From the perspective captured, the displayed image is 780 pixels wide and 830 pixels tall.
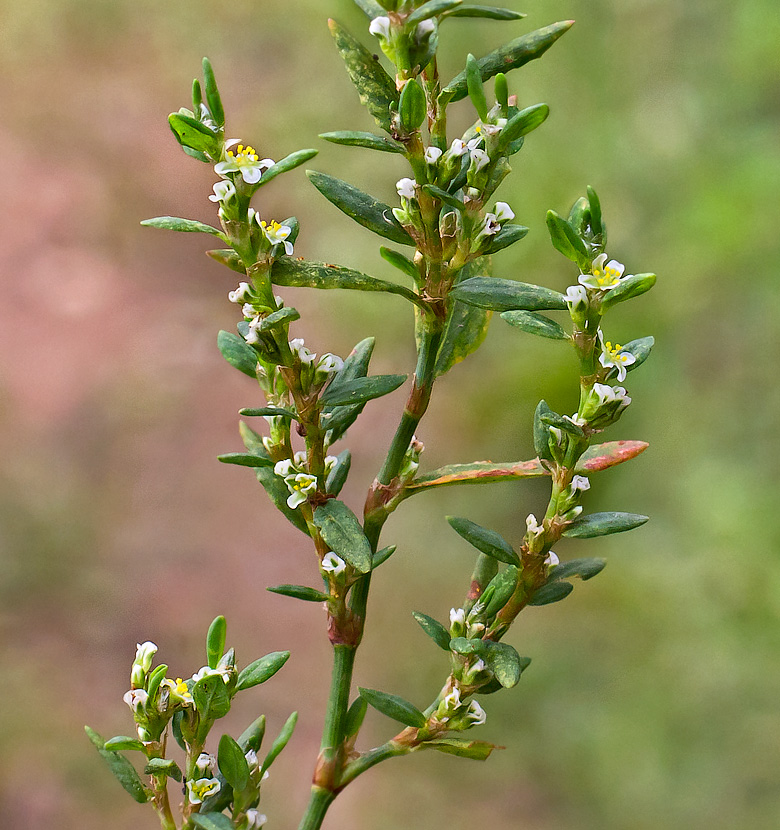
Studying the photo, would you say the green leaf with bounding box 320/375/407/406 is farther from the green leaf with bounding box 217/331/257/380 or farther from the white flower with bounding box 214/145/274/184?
the white flower with bounding box 214/145/274/184

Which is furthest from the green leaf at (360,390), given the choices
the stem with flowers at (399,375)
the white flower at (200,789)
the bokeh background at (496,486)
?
the bokeh background at (496,486)

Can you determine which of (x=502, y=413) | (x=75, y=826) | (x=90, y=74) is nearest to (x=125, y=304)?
(x=90, y=74)

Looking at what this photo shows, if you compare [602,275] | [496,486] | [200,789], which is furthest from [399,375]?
[496,486]

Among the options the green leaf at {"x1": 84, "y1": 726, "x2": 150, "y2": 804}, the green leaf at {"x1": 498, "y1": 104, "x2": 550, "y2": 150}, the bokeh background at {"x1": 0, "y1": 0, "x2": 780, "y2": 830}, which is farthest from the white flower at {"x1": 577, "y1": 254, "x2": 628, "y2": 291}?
the bokeh background at {"x1": 0, "y1": 0, "x2": 780, "y2": 830}

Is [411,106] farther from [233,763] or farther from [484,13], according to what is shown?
[233,763]

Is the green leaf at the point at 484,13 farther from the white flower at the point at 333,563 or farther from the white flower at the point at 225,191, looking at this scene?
the white flower at the point at 333,563

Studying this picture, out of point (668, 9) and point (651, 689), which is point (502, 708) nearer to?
point (651, 689)

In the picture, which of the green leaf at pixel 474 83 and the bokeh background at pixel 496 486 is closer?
the green leaf at pixel 474 83
